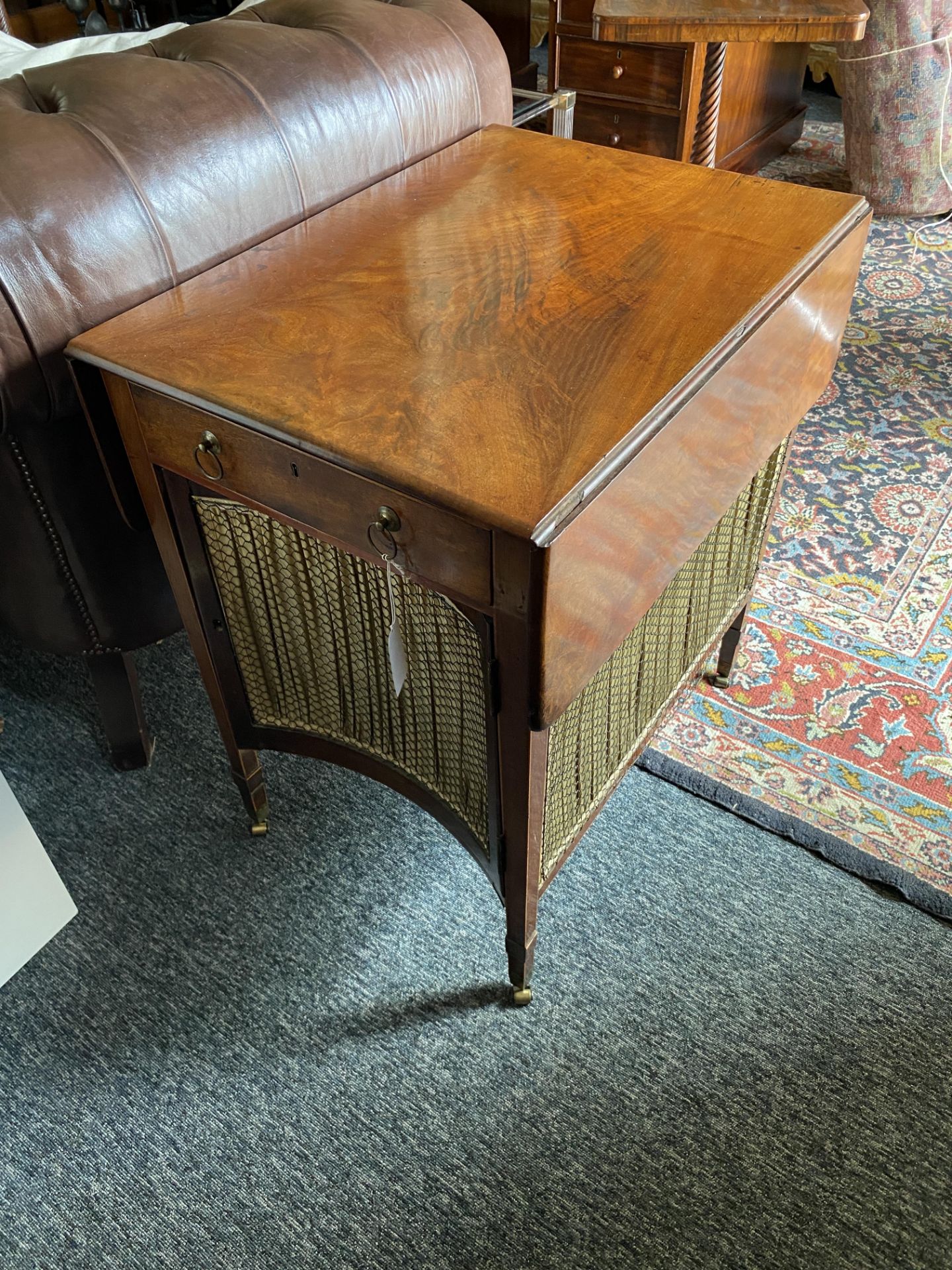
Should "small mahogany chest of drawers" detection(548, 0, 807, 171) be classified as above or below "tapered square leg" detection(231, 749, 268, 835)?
above

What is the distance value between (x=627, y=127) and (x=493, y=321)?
2.11m

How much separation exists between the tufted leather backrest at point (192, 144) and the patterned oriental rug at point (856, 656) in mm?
911

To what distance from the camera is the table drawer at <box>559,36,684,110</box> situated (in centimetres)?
251

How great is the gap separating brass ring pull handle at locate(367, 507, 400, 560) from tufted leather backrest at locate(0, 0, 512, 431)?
0.38 m

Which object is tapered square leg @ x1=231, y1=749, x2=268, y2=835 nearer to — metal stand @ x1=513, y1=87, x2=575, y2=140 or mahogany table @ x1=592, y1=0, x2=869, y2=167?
metal stand @ x1=513, y1=87, x2=575, y2=140

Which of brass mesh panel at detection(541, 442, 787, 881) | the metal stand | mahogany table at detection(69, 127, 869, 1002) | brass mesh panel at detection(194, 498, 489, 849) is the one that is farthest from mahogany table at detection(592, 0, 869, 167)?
brass mesh panel at detection(194, 498, 489, 849)

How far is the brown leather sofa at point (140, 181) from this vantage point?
914 mm

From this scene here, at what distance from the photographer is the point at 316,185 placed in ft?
3.64

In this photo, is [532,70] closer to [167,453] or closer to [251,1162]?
[167,453]

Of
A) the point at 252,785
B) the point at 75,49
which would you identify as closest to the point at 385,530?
the point at 252,785

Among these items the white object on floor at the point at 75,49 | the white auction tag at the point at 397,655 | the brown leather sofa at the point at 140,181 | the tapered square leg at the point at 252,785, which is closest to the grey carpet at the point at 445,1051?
the tapered square leg at the point at 252,785

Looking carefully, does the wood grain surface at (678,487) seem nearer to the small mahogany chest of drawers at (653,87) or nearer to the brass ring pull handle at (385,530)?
the brass ring pull handle at (385,530)

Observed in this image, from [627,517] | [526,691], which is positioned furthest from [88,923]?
[627,517]

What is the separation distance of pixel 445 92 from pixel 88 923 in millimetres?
1164
